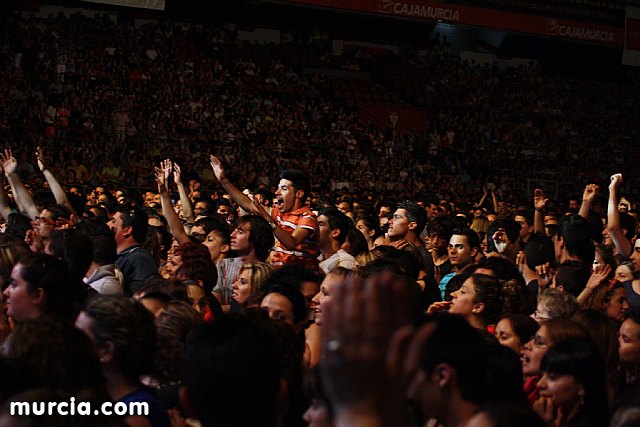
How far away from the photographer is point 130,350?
128 inches

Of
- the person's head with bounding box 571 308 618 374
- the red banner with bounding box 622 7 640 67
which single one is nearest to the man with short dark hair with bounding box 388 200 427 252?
the person's head with bounding box 571 308 618 374

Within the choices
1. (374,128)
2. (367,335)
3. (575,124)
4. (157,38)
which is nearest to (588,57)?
(575,124)

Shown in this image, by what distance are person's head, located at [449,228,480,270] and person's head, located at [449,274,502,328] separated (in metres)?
2.03

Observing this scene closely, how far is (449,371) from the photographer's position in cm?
257

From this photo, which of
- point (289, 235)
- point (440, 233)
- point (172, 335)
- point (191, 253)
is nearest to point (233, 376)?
point (172, 335)

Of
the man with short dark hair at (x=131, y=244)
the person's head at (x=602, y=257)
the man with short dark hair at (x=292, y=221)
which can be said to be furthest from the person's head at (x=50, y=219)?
the person's head at (x=602, y=257)

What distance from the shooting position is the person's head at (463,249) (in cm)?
714

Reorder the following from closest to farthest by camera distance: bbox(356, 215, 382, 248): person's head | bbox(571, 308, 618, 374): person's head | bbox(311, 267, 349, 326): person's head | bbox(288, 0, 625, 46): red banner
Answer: bbox(571, 308, 618, 374): person's head < bbox(311, 267, 349, 326): person's head < bbox(356, 215, 382, 248): person's head < bbox(288, 0, 625, 46): red banner

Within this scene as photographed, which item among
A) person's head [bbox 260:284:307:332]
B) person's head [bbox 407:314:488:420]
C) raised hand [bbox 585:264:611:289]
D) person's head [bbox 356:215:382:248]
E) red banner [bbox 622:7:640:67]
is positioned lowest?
person's head [bbox 356:215:382:248]

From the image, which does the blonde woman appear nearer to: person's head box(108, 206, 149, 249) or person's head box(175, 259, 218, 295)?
person's head box(175, 259, 218, 295)

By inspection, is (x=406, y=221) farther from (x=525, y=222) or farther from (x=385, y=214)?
(x=385, y=214)

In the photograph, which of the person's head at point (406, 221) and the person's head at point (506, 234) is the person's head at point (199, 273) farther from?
the person's head at point (506, 234)

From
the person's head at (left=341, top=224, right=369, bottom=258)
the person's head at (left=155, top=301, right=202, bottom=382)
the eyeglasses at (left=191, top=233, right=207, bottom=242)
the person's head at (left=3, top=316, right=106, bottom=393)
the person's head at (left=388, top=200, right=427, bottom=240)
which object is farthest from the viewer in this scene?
the person's head at (left=388, top=200, right=427, bottom=240)

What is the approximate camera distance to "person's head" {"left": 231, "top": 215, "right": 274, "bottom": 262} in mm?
6316
